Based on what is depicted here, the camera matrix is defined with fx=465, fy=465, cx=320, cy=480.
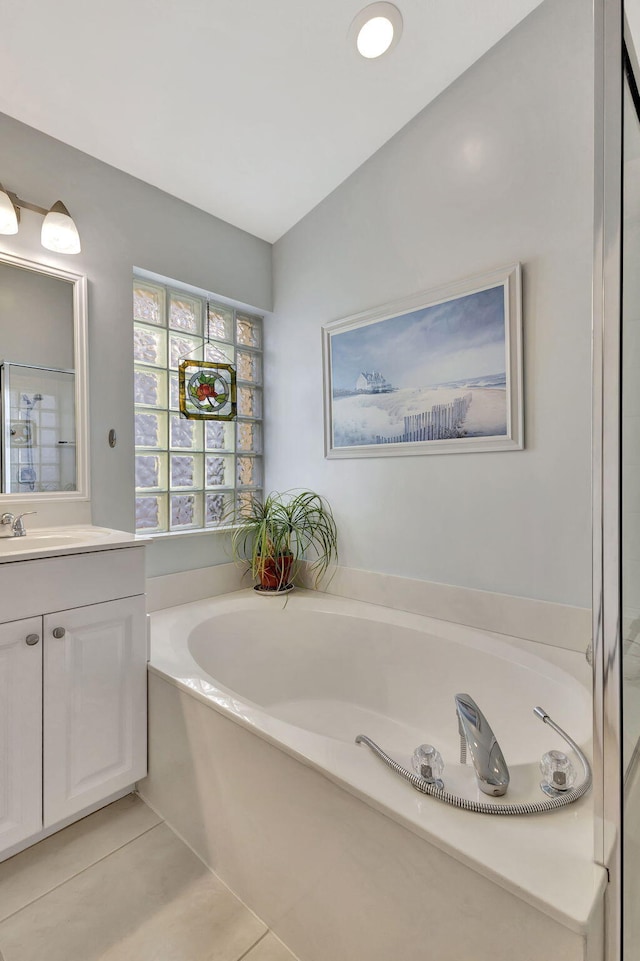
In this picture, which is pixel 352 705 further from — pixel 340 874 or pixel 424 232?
pixel 424 232

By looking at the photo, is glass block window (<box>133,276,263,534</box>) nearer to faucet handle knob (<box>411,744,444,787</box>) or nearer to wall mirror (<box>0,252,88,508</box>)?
wall mirror (<box>0,252,88,508</box>)

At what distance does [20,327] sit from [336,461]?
55.5 inches

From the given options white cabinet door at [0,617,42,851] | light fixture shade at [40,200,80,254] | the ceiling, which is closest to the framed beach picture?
the ceiling

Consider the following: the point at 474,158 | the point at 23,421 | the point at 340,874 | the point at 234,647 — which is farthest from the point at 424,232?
the point at 340,874

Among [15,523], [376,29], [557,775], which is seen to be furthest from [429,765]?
[376,29]

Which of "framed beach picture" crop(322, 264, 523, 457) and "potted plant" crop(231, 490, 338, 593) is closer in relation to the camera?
"framed beach picture" crop(322, 264, 523, 457)

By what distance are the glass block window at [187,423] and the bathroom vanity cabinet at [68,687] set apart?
2.33 feet

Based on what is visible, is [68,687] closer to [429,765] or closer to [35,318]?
[429,765]

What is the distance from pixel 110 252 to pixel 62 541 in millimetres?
1202

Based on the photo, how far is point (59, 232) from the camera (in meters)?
1.70

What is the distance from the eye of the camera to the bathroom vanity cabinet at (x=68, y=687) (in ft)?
4.19

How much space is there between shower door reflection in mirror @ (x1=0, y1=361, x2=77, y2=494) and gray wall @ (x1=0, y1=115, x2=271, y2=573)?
3.8 inches

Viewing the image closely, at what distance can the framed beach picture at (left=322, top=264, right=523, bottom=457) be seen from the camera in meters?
1.71

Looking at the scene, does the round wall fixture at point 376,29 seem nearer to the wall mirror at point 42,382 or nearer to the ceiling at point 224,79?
the ceiling at point 224,79
